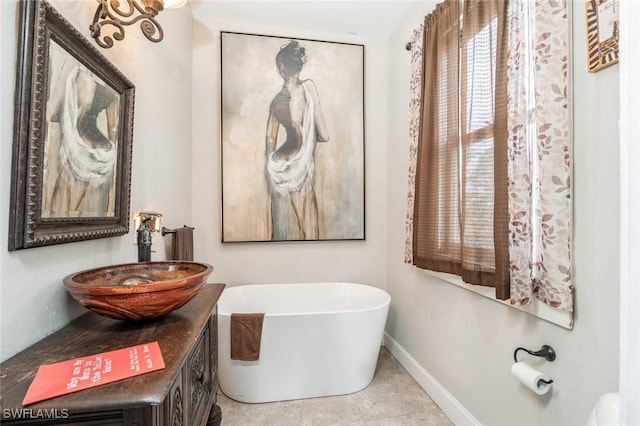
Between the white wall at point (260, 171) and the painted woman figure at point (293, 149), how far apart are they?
0.12m

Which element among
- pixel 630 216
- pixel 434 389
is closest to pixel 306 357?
pixel 434 389

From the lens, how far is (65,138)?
3.25 feet

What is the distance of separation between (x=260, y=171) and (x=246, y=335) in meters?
1.35

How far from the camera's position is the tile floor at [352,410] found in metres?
1.79

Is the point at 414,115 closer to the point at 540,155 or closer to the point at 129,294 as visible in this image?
the point at 540,155

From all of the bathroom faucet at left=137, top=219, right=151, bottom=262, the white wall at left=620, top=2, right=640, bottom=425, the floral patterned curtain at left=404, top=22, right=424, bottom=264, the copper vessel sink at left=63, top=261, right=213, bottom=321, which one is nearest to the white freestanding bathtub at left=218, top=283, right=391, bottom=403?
the floral patterned curtain at left=404, top=22, right=424, bottom=264

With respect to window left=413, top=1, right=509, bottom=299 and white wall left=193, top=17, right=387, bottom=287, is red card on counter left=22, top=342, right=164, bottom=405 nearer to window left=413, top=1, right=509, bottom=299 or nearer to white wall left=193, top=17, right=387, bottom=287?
window left=413, top=1, right=509, bottom=299

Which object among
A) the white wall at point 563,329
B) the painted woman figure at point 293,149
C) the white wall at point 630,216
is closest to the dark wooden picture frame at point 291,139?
the painted woman figure at point 293,149

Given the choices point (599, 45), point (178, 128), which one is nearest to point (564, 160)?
point (599, 45)

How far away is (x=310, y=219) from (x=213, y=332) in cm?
149

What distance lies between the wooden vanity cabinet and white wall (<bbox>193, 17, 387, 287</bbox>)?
140 centimetres

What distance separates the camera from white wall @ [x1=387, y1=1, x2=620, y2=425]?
1.00 meters

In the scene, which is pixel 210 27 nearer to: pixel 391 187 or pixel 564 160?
pixel 391 187

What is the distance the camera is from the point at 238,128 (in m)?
2.59
